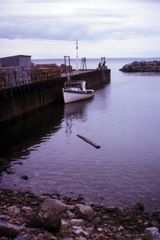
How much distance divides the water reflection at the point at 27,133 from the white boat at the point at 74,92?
668cm

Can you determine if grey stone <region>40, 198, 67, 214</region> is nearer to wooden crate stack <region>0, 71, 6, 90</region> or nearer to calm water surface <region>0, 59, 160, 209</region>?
calm water surface <region>0, 59, 160, 209</region>

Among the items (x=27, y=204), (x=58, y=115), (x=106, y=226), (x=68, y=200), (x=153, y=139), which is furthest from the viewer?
(x=58, y=115)

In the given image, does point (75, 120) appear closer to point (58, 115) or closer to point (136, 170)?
point (58, 115)

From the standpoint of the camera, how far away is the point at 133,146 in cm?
3178

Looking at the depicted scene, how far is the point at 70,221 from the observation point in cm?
1541

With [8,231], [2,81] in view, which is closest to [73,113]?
[2,81]

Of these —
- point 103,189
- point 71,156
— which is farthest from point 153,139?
point 103,189

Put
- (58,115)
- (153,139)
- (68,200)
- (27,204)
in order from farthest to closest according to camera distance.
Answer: (58,115), (153,139), (68,200), (27,204)

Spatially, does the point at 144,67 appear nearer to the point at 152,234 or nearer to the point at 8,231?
the point at 152,234

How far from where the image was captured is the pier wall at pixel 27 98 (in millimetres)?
40500

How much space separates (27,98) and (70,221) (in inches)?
1278

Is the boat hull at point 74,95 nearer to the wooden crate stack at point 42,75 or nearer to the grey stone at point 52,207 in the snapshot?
the wooden crate stack at point 42,75

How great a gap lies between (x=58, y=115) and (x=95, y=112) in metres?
4.74

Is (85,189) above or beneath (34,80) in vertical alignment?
beneath
